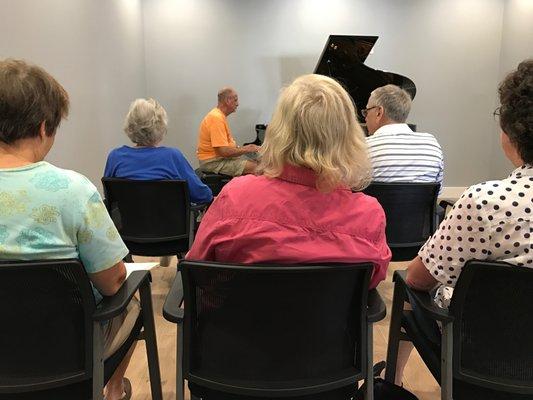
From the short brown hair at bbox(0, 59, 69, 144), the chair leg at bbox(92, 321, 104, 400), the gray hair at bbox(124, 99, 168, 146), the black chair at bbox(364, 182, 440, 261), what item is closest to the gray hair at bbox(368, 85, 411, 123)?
the black chair at bbox(364, 182, 440, 261)

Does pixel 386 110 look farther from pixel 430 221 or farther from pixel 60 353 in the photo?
pixel 60 353

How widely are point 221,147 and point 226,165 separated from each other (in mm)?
215

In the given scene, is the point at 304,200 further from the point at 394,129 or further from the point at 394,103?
the point at 394,103

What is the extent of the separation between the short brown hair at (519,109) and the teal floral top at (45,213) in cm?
107

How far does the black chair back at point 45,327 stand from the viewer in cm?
104

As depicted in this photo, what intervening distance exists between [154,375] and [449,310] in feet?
3.08

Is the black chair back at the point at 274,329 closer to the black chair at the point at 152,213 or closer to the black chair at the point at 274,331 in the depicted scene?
the black chair at the point at 274,331

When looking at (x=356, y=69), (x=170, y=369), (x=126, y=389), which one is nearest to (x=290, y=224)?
(x=126, y=389)

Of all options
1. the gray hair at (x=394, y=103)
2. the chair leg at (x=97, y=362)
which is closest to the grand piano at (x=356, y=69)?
the gray hair at (x=394, y=103)

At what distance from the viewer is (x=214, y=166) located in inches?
185

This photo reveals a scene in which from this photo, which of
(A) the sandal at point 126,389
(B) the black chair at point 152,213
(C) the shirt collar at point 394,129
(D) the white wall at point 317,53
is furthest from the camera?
(D) the white wall at point 317,53

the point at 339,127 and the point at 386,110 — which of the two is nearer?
the point at 339,127

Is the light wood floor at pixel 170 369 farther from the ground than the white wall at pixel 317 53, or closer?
closer

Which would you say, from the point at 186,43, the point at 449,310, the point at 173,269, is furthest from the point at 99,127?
the point at 449,310
